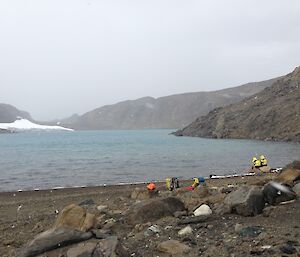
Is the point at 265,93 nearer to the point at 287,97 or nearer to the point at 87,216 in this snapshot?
the point at 287,97

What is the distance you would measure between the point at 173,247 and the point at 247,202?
2.76 meters

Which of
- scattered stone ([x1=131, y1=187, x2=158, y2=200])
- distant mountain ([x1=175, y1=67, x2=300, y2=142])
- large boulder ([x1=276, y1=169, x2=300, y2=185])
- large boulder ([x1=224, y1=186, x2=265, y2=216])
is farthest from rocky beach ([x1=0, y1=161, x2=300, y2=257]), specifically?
distant mountain ([x1=175, y1=67, x2=300, y2=142])

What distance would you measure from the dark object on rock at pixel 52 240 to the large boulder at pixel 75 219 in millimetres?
1506

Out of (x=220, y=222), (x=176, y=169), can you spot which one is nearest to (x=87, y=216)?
(x=220, y=222)

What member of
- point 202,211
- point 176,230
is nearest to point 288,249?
point 176,230

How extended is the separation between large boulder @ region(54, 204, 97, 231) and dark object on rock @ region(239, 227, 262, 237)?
13.7 ft

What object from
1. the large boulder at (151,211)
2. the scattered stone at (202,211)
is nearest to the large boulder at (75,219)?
the large boulder at (151,211)

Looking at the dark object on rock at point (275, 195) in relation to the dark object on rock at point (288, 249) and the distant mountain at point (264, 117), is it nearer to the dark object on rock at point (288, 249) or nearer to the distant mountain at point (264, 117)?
the dark object on rock at point (288, 249)

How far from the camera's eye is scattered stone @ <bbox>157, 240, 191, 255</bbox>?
782 cm

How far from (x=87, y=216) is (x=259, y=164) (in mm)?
21391

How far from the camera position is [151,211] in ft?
34.3

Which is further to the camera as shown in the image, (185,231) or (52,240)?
(185,231)

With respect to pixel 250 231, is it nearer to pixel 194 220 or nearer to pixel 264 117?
pixel 194 220

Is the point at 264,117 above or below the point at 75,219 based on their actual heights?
above
